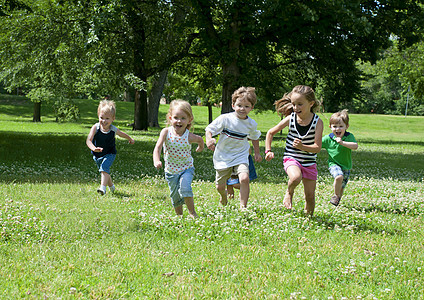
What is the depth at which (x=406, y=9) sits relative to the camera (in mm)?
22891

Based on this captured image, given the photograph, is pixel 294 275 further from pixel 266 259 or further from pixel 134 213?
pixel 134 213

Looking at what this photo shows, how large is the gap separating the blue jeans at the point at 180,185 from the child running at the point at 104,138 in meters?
2.77

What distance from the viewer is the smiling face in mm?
7117

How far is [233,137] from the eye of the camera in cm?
785

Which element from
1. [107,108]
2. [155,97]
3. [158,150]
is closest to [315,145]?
[158,150]

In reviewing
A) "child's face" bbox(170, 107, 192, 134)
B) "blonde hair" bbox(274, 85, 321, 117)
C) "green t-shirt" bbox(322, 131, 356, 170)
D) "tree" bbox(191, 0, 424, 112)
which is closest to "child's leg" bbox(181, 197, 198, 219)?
"child's face" bbox(170, 107, 192, 134)

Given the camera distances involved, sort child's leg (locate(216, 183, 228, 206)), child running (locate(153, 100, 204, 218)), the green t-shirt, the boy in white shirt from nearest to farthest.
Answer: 1. child running (locate(153, 100, 204, 218))
2. the boy in white shirt
3. child's leg (locate(216, 183, 228, 206))
4. the green t-shirt

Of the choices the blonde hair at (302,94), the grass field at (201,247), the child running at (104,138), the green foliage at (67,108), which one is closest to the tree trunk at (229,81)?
the green foliage at (67,108)

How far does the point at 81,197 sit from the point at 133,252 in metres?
4.02

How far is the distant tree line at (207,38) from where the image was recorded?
64.5 feet

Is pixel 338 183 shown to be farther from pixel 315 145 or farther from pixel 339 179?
pixel 315 145

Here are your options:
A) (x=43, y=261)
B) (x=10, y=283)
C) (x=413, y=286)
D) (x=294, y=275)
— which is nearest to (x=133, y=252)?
(x=43, y=261)

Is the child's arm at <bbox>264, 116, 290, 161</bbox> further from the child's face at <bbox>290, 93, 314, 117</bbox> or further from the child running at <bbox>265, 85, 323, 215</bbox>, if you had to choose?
the child's face at <bbox>290, 93, 314, 117</bbox>

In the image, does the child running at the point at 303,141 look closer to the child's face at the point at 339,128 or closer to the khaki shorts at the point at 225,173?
the khaki shorts at the point at 225,173
